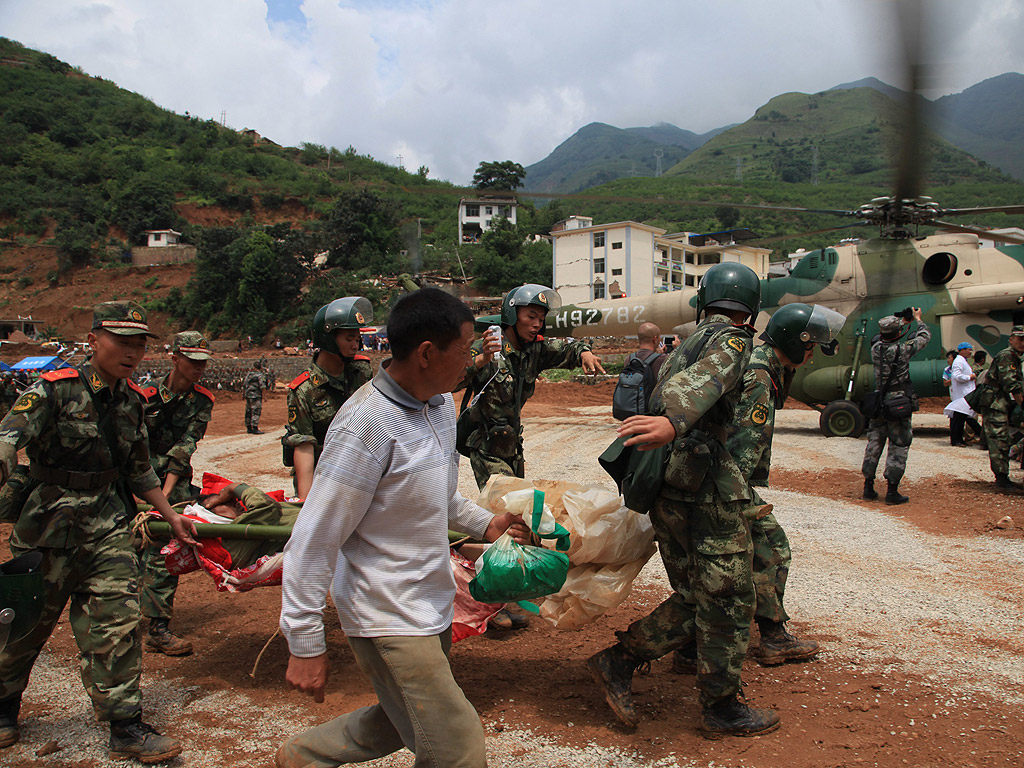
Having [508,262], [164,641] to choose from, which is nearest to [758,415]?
[164,641]

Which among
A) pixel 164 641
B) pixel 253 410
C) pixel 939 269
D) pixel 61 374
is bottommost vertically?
pixel 253 410

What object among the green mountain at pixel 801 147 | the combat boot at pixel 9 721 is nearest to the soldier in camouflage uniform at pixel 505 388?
the combat boot at pixel 9 721

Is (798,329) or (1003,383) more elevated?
(798,329)

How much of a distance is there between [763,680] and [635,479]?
149 centimetres

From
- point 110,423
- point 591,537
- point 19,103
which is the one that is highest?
point 19,103

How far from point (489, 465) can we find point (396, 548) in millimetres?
2635

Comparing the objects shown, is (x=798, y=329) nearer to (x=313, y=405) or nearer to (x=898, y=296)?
(x=313, y=405)

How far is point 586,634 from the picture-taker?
4.38 m

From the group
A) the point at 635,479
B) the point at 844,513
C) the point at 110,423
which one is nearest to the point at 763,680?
the point at 635,479

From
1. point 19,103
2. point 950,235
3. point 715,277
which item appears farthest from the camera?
point 19,103

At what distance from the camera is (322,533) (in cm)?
198

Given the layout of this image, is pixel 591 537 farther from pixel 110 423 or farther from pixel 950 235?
pixel 950 235

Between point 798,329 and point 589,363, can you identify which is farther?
point 589,363

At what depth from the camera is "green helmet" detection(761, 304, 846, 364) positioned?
4363mm
